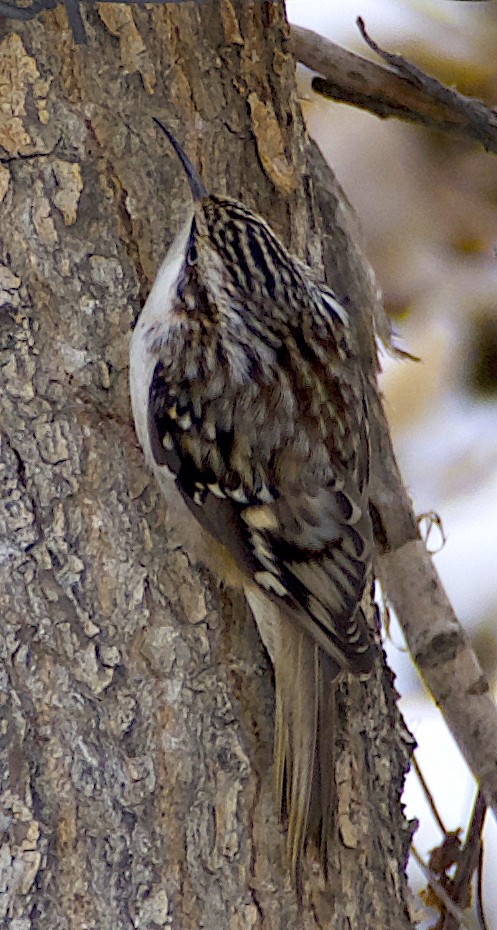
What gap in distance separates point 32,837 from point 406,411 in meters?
1.31

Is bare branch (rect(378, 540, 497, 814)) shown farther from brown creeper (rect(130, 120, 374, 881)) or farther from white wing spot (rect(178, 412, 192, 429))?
white wing spot (rect(178, 412, 192, 429))

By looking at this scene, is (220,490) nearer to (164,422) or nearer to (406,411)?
(164,422)

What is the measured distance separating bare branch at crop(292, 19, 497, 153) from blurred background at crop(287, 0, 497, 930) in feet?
1.18

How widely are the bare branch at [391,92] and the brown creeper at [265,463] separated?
0.49 metres

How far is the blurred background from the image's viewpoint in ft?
6.01

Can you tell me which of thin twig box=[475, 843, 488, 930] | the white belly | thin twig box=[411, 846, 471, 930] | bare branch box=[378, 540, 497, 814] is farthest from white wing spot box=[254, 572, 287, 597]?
thin twig box=[475, 843, 488, 930]

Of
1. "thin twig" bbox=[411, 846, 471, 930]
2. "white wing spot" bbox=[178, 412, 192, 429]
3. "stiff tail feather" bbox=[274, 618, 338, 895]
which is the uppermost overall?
"white wing spot" bbox=[178, 412, 192, 429]

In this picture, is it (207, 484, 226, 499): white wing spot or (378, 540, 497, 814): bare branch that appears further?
(378, 540, 497, 814): bare branch

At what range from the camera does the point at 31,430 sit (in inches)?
37.9

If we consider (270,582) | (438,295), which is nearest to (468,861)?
(270,582)

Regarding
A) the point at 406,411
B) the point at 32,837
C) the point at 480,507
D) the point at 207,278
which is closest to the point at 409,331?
the point at 406,411

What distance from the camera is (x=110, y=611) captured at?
955 mm

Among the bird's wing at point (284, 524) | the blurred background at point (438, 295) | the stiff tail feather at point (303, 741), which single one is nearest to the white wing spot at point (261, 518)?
the bird's wing at point (284, 524)

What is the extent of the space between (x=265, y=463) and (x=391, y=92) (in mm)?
750
